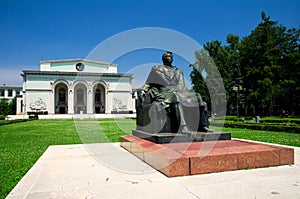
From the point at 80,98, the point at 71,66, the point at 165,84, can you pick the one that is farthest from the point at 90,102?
the point at 165,84

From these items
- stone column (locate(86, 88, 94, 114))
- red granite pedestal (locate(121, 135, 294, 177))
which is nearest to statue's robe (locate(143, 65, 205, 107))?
red granite pedestal (locate(121, 135, 294, 177))

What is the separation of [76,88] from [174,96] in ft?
172

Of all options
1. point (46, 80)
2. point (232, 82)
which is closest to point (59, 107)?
point (46, 80)

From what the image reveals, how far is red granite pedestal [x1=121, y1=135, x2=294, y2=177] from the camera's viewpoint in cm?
366

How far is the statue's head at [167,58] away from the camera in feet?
21.6

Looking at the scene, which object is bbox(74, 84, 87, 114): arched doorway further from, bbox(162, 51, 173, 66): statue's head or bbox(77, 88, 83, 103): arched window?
bbox(162, 51, 173, 66): statue's head

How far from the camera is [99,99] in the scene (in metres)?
57.2

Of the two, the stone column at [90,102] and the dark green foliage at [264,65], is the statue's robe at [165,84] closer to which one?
the dark green foliage at [264,65]

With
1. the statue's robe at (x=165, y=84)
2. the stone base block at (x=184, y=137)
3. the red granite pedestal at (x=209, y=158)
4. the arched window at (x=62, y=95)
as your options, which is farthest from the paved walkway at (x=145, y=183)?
the arched window at (x=62, y=95)

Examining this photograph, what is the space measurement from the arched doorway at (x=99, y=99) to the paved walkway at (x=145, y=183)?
5281cm

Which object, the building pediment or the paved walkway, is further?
the building pediment

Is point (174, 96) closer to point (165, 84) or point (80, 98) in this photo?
point (165, 84)

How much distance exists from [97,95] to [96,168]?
54.0 meters

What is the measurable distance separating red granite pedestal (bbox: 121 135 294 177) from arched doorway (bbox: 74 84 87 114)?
5219 centimetres
